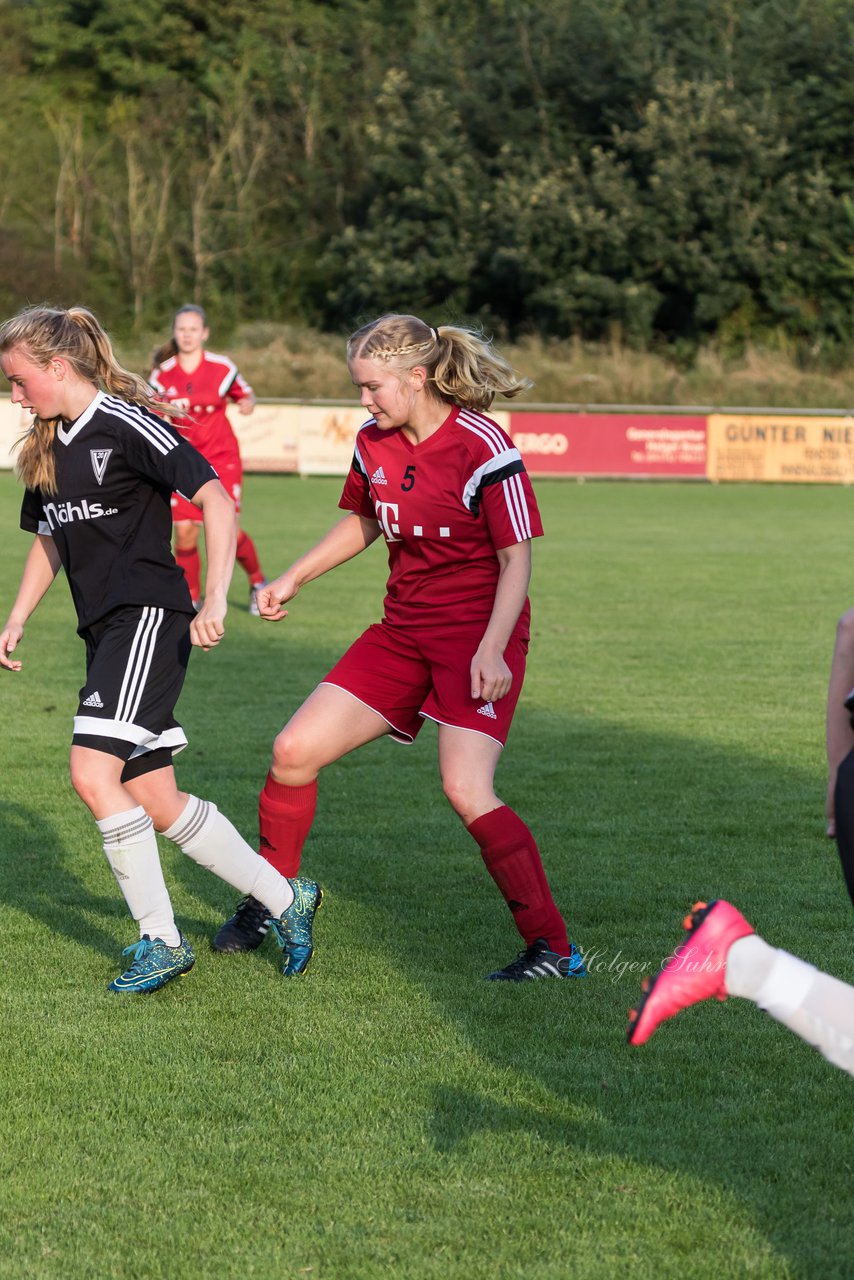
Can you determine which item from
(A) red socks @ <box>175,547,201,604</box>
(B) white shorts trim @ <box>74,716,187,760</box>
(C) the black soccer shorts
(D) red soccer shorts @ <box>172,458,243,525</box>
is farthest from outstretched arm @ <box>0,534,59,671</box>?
Result: (A) red socks @ <box>175,547,201,604</box>

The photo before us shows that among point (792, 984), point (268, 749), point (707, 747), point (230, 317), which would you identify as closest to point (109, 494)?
point (792, 984)

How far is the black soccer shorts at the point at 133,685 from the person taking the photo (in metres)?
4.27

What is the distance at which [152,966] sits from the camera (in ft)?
14.1

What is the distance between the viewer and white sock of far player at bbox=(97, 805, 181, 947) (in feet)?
14.1

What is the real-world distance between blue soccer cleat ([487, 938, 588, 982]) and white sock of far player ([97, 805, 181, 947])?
93cm

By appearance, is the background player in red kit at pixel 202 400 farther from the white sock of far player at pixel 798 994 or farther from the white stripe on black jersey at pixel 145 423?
the white sock of far player at pixel 798 994

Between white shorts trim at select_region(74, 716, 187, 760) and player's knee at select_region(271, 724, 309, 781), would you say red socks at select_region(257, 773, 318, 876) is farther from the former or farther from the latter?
white shorts trim at select_region(74, 716, 187, 760)

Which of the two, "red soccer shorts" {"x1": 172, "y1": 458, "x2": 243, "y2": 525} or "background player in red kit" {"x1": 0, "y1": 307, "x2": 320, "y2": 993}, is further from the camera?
"red soccer shorts" {"x1": 172, "y1": 458, "x2": 243, "y2": 525}

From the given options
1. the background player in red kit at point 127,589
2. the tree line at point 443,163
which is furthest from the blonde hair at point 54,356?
the tree line at point 443,163

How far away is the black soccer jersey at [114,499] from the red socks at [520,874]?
1.07 meters

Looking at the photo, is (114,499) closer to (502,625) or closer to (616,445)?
(502,625)

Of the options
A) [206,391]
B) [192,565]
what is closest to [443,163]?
[206,391]

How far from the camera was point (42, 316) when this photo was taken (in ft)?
14.3

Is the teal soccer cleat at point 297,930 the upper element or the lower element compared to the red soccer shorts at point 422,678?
lower
